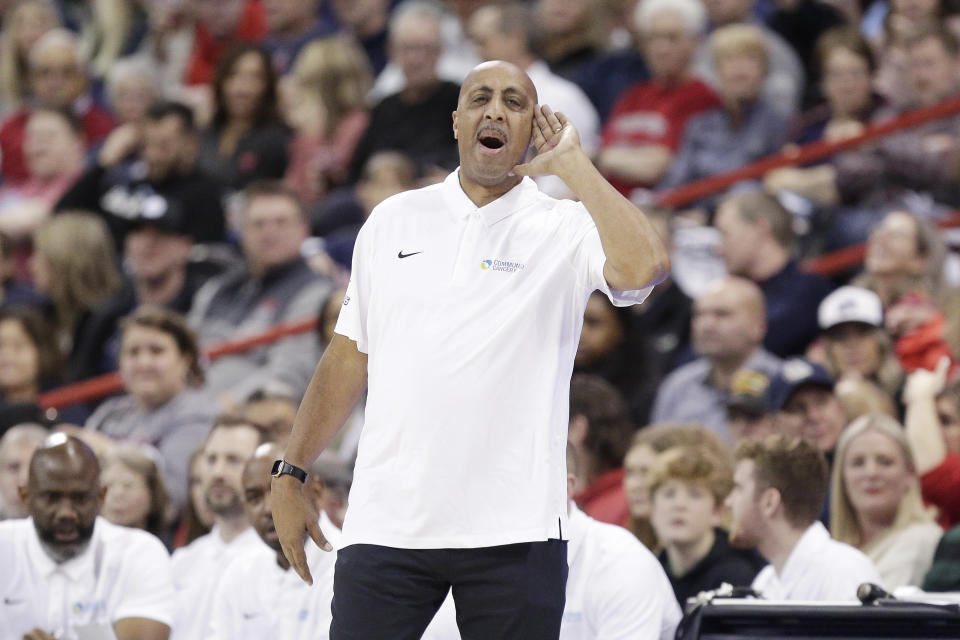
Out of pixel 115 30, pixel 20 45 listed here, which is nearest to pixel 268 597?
pixel 20 45

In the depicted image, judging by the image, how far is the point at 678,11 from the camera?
9195 millimetres

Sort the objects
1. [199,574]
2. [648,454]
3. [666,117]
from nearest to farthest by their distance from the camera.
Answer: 1. [648,454]
2. [199,574]
3. [666,117]

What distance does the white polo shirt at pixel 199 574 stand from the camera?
5941mm

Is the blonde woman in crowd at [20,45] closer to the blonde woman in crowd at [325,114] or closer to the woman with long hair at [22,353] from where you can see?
the blonde woman in crowd at [325,114]

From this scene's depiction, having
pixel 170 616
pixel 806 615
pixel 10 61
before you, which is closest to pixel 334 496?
pixel 170 616

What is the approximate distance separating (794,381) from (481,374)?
3.38 m

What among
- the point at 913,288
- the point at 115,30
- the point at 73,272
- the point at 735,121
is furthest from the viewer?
the point at 115,30

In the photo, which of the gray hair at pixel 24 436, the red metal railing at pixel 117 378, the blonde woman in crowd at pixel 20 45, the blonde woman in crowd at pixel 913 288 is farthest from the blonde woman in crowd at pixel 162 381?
the blonde woman in crowd at pixel 20 45

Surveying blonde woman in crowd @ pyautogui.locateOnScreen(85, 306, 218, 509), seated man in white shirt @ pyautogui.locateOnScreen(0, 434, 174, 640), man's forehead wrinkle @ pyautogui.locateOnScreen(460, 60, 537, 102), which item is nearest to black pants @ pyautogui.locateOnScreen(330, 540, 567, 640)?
man's forehead wrinkle @ pyautogui.locateOnScreen(460, 60, 537, 102)

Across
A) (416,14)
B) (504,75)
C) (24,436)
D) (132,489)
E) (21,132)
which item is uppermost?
(416,14)

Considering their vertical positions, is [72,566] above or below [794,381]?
below

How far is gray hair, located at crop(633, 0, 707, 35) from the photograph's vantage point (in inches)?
362

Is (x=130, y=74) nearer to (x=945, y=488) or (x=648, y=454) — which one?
(x=648, y=454)

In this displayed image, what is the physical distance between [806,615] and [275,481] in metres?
1.47
